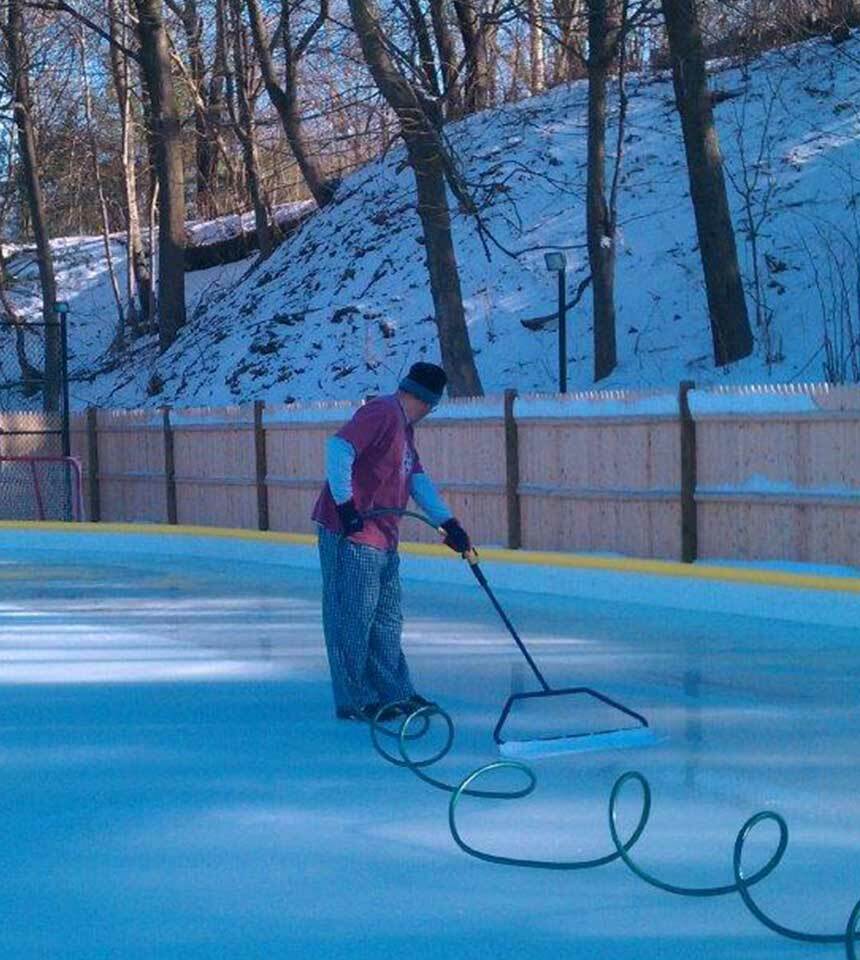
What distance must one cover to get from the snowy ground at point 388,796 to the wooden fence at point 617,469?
1.20 metres

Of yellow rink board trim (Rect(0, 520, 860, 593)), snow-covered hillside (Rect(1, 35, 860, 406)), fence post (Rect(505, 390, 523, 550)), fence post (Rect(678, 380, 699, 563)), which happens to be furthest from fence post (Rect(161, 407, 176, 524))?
fence post (Rect(678, 380, 699, 563))

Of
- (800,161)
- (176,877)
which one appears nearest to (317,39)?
(800,161)

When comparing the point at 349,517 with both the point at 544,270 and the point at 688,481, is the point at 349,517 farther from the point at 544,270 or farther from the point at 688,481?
the point at 544,270

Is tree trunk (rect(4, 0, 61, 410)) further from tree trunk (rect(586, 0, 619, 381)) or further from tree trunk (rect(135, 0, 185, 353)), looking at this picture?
tree trunk (rect(586, 0, 619, 381))

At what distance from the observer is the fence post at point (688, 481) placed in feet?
41.6

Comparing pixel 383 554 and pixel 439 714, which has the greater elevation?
pixel 383 554

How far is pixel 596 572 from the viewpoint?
1239 centimetres

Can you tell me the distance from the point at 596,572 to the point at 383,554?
18.4 feet

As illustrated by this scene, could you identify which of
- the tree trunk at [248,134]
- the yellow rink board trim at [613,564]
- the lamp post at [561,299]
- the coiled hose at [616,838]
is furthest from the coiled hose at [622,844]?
the tree trunk at [248,134]

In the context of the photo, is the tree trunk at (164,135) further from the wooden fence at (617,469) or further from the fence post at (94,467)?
the wooden fence at (617,469)

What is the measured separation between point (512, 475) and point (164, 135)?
53.1 feet

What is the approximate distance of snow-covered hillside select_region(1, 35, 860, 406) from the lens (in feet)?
67.7

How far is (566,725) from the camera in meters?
7.11

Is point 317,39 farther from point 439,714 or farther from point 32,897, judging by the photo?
point 32,897
